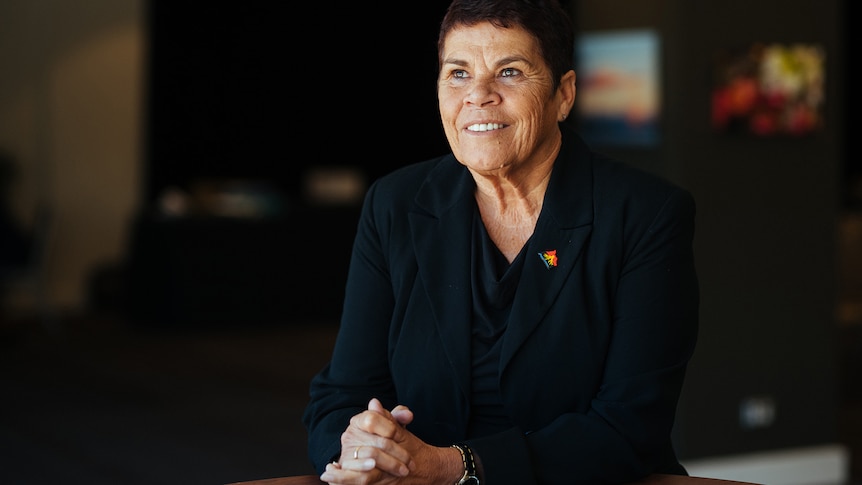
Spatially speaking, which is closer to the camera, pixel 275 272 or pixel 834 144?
pixel 834 144

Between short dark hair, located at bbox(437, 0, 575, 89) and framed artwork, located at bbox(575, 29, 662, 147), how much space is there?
2.74 m

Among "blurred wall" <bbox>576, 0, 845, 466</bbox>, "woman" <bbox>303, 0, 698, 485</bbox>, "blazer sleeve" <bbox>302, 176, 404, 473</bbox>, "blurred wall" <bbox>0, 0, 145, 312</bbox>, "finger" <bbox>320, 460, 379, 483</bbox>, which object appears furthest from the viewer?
"blurred wall" <bbox>0, 0, 145, 312</bbox>

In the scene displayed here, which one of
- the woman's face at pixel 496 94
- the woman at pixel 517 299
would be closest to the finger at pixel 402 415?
the woman at pixel 517 299

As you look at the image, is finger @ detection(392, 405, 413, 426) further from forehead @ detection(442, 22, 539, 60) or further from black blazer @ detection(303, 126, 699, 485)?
forehead @ detection(442, 22, 539, 60)

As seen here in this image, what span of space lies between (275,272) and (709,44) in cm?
510

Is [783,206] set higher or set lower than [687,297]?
higher

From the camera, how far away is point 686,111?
4.69 m

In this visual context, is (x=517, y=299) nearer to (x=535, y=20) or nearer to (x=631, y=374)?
(x=631, y=374)

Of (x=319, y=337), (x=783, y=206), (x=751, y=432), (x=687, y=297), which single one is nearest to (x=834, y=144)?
(x=783, y=206)

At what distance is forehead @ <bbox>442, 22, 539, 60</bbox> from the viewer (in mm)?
1956

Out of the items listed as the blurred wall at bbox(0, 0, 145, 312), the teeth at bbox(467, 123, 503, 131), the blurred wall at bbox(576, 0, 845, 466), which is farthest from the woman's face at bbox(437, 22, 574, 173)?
the blurred wall at bbox(0, 0, 145, 312)

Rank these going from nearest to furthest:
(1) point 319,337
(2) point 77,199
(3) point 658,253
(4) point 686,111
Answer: (3) point 658,253, (4) point 686,111, (1) point 319,337, (2) point 77,199

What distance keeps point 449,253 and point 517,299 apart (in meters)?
0.17

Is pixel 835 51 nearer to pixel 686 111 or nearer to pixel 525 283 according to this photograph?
pixel 686 111
